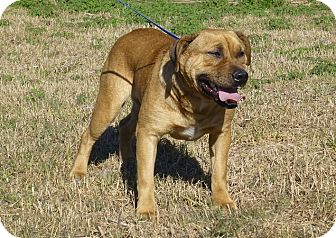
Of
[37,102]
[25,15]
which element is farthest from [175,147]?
[25,15]

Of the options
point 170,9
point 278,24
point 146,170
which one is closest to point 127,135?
point 146,170

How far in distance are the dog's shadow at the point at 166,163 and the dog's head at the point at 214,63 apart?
131cm

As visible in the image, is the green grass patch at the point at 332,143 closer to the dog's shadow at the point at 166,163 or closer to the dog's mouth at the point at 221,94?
the dog's shadow at the point at 166,163

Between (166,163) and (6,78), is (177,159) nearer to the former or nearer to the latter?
(166,163)

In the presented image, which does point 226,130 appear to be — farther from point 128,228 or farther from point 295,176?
point 128,228

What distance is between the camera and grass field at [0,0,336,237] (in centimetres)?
511

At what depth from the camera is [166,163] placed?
22.6ft

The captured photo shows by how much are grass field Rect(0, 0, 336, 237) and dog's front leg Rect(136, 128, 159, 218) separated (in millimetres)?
156

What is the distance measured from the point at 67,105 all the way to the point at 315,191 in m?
4.56

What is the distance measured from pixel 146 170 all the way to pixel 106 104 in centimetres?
143

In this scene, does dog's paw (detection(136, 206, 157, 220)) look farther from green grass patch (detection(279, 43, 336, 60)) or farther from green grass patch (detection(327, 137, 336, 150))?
green grass patch (detection(279, 43, 336, 60))

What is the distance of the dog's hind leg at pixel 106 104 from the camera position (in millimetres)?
6566

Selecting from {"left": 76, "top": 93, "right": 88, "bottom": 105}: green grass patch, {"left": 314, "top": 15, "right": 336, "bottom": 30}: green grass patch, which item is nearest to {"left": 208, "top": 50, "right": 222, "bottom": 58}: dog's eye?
{"left": 76, "top": 93, "right": 88, "bottom": 105}: green grass patch

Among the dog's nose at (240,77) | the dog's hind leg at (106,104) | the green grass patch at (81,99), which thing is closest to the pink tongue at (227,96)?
the dog's nose at (240,77)
